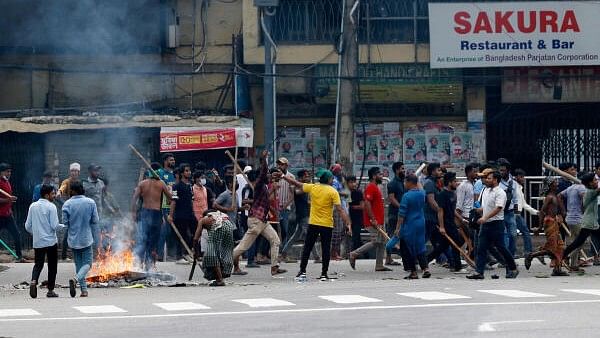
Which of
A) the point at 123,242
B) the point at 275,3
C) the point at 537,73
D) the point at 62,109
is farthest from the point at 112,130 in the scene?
the point at 537,73

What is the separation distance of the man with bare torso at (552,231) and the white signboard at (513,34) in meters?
7.36

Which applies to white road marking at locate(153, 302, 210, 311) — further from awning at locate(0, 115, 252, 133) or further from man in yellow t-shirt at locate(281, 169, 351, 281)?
awning at locate(0, 115, 252, 133)

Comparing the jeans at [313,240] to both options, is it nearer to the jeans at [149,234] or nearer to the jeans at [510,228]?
the jeans at [149,234]

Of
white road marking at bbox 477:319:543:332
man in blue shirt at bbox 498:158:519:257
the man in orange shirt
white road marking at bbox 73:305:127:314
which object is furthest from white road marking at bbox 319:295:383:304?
man in blue shirt at bbox 498:158:519:257

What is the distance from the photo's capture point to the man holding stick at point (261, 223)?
1908 cm

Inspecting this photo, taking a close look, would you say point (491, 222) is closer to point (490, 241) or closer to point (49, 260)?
point (490, 241)

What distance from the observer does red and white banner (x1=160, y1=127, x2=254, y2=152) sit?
2644cm

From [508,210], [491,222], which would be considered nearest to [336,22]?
[508,210]

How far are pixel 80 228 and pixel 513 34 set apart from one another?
42.1ft

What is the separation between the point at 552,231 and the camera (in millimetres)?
19375

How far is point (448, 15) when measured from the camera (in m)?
27.1

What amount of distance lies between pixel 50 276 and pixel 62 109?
11384 millimetres

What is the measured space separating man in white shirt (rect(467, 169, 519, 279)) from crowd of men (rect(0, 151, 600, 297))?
14 mm

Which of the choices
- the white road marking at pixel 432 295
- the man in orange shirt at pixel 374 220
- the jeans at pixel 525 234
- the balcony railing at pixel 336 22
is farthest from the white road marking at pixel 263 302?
the balcony railing at pixel 336 22
